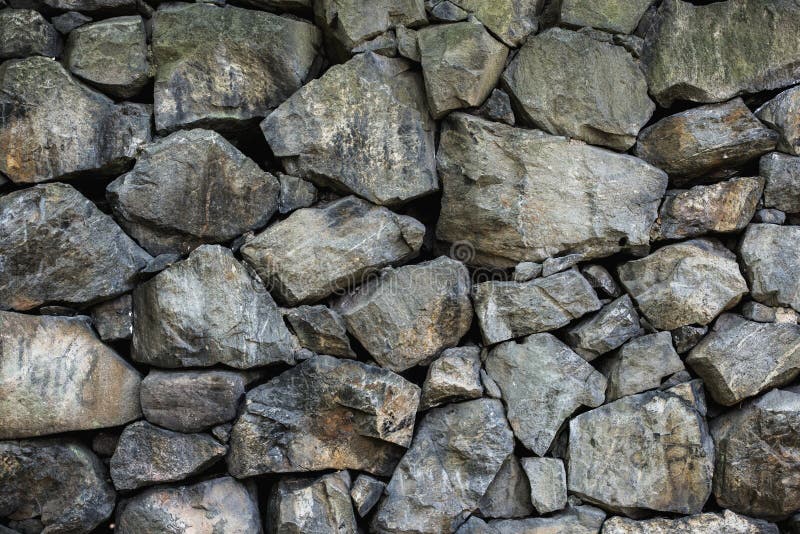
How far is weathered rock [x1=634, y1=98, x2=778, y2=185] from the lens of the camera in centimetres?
273

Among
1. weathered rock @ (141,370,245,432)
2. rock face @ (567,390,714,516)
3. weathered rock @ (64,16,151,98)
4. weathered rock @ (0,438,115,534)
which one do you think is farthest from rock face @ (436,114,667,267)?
weathered rock @ (0,438,115,534)

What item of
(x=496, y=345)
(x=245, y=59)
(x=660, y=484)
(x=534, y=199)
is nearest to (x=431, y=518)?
(x=496, y=345)

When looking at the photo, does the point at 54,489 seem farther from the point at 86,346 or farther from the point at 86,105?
the point at 86,105

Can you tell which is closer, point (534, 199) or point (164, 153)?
point (164, 153)

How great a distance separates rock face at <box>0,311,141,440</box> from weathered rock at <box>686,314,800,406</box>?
226 centimetres

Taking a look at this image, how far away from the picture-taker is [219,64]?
2.70m

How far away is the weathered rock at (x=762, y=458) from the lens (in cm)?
259


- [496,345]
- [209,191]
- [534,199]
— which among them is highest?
[534,199]

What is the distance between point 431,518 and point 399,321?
78 cm

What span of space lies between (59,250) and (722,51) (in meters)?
2.73

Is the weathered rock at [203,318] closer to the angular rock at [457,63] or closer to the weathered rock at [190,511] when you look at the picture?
the weathered rock at [190,511]

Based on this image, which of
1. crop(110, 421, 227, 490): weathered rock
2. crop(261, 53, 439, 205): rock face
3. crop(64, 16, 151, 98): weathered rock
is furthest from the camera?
crop(261, 53, 439, 205): rock face

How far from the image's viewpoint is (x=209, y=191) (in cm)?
263

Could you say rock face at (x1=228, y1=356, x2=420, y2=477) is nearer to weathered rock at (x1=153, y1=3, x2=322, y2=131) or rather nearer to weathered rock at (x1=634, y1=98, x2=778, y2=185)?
weathered rock at (x1=153, y1=3, x2=322, y2=131)
